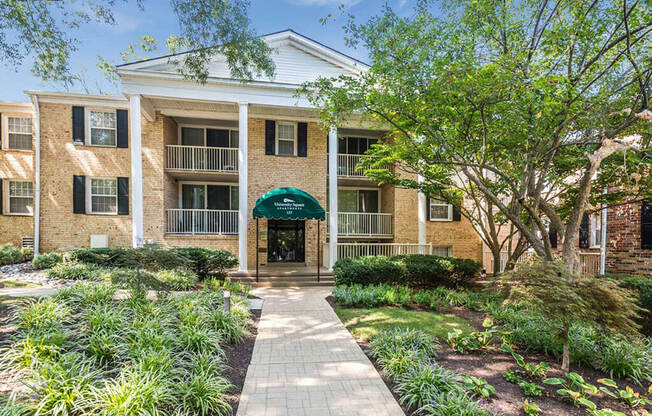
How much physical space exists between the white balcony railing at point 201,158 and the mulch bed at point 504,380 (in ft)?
35.2

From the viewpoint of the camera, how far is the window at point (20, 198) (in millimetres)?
13102

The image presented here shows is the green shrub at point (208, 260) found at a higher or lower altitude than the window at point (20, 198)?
lower

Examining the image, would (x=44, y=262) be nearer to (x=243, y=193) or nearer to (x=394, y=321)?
(x=243, y=193)

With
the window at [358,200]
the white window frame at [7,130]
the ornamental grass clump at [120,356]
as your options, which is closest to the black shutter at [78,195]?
the white window frame at [7,130]

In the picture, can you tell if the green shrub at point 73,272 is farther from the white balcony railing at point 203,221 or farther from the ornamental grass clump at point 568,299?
the ornamental grass clump at point 568,299

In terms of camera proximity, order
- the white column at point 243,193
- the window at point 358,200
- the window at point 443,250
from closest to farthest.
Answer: the white column at point 243,193 → the window at point 443,250 → the window at point 358,200

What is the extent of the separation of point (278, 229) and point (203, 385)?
11.0 m

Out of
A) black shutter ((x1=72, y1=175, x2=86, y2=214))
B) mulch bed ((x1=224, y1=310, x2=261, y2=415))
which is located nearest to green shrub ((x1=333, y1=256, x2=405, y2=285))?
mulch bed ((x1=224, y1=310, x2=261, y2=415))

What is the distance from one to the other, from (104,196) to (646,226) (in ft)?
69.6

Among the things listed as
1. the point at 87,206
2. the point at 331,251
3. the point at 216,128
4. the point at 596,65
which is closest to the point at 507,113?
the point at 596,65

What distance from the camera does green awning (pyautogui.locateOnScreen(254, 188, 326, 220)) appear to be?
1108 cm

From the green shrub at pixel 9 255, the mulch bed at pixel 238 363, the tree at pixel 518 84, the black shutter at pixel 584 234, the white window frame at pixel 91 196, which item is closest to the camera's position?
the mulch bed at pixel 238 363

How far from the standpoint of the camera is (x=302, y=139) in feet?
45.3

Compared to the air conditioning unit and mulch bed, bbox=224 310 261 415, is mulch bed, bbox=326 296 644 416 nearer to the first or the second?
mulch bed, bbox=224 310 261 415
